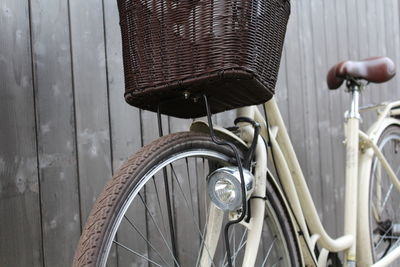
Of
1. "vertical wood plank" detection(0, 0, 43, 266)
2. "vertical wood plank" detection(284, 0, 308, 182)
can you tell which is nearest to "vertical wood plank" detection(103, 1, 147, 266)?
"vertical wood plank" detection(0, 0, 43, 266)

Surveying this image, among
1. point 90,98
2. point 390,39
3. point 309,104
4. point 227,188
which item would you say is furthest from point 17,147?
point 390,39

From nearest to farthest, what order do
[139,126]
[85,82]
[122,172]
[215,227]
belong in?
1. [122,172]
2. [215,227]
3. [85,82]
4. [139,126]

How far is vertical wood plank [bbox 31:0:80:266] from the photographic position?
1434 mm

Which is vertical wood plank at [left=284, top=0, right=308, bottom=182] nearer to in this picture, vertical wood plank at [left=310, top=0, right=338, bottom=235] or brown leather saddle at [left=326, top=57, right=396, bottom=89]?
vertical wood plank at [left=310, top=0, right=338, bottom=235]

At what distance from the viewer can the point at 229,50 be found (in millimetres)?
917

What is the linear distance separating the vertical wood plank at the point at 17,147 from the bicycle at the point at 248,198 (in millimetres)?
270

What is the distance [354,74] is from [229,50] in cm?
97

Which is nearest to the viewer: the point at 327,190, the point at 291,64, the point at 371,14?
the point at 291,64

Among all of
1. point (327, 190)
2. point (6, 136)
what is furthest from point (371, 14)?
point (6, 136)

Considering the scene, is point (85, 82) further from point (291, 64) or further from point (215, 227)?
point (291, 64)

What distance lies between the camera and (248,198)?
1050 millimetres

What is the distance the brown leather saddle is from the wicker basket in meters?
0.78

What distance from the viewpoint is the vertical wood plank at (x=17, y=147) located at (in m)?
1.36

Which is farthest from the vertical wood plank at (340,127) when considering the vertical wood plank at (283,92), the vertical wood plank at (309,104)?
the vertical wood plank at (283,92)
